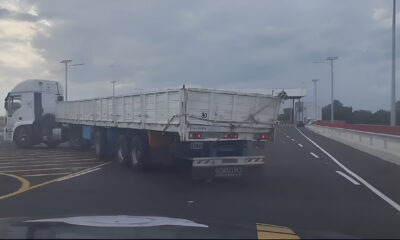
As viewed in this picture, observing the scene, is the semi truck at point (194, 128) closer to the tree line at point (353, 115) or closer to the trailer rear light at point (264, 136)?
the trailer rear light at point (264, 136)

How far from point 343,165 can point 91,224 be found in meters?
15.7

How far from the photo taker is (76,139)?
25.3 meters

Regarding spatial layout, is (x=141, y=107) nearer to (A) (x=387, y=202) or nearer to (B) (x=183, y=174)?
(B) (x=183, y=174)

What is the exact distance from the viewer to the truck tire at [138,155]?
1481 cm

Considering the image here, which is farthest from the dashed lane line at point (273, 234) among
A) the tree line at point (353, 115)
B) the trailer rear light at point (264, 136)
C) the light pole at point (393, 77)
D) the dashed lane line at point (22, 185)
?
the tree line at point (353, 115)

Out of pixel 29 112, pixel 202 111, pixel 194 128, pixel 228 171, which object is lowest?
pixel 228 171

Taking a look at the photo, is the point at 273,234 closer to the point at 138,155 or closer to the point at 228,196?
the point at 228,196

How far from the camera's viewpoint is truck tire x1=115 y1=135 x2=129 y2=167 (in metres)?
16.5

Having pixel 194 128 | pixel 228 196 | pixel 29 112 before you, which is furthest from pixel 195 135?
pixel 29 112

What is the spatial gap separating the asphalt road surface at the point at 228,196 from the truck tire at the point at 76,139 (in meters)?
7.15

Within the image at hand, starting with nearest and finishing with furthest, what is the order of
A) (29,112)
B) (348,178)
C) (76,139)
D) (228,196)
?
(228,196)
(348,178)
(76,139)
(29,112)

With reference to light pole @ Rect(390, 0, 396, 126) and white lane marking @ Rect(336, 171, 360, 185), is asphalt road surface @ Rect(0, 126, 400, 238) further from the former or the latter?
light pole @ Rect(390, 0, 396, 126)

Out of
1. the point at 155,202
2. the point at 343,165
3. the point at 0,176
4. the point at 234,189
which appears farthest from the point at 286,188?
the point at 0,176

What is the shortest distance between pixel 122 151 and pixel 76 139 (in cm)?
907
